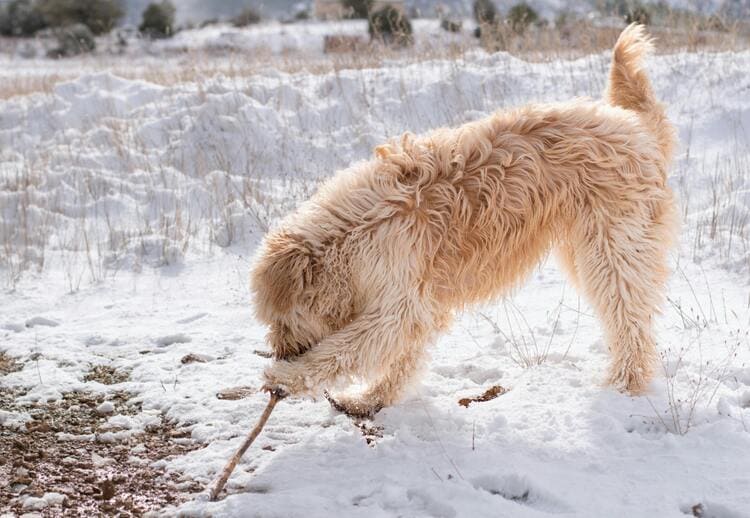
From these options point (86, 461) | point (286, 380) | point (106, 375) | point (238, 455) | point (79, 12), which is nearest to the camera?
point (238, 455)

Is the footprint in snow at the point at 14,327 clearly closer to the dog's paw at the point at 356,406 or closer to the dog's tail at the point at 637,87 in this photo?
the dog's paw at the point at 356,406

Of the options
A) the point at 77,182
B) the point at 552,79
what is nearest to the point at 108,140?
the point at 77,182

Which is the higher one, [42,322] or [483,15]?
[483,15]

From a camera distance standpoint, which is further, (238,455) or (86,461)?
(86,461)

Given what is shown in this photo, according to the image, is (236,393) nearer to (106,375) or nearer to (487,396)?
(106,375)

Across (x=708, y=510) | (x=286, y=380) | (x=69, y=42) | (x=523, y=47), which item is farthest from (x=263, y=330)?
(x=69, y=42)

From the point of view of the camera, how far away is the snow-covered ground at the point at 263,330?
3.05 metres

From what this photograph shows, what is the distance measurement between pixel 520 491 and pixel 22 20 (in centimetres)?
4139

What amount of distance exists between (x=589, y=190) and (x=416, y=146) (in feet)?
2.76

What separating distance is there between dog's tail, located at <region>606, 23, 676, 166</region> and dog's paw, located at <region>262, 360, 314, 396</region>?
2.16 meters

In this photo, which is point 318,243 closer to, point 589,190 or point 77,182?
point 589,190

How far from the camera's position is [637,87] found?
3.92 meters

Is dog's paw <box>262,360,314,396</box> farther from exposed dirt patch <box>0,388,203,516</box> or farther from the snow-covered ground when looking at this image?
exposed dirt patch <box>0,388,203,516</box>

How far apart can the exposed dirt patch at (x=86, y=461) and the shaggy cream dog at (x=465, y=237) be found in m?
0.63
